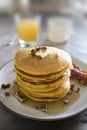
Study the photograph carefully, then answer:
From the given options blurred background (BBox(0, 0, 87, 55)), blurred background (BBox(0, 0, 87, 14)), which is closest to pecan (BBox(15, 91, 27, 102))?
blurred background (BBox(0, 0, 87, 55))

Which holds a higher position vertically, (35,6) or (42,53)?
(42,53)

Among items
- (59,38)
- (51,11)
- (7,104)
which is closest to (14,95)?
(7,104)

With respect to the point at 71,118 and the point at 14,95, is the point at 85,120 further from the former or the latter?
the point at 14,95

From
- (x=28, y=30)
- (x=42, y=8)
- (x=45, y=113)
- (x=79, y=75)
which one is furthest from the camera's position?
(x=42, y=8)

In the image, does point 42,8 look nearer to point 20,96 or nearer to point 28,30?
point 28,30

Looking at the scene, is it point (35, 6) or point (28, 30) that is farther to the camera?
point (35, 6)

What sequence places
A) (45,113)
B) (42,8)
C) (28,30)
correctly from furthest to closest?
1. (42,8)
2. (28,30)
3. (45,113)

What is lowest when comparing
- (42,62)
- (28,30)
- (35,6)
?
(35,6)

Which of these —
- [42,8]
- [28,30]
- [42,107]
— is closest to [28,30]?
[28,30]
